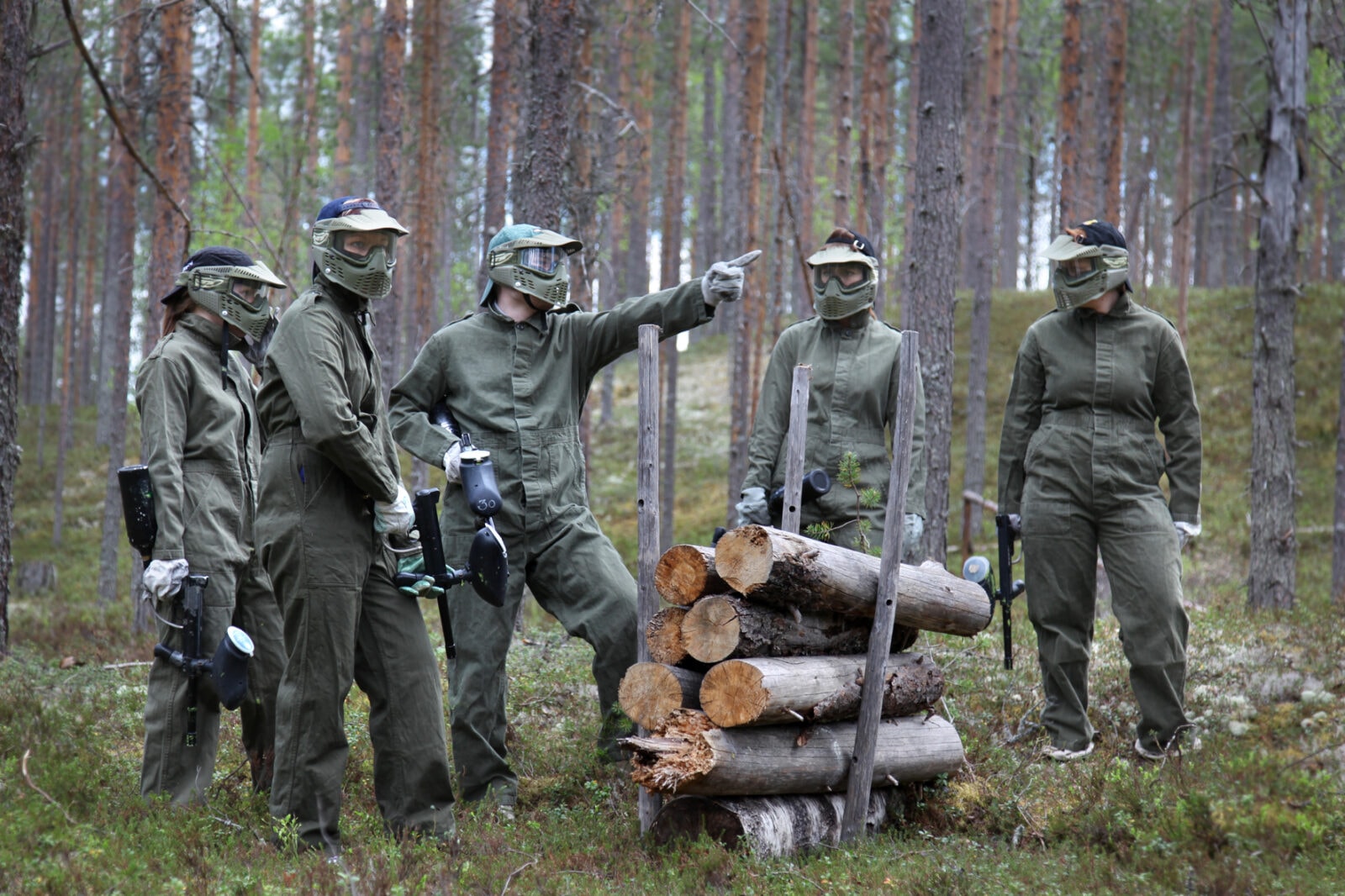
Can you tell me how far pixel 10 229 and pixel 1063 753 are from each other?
27.5 feet

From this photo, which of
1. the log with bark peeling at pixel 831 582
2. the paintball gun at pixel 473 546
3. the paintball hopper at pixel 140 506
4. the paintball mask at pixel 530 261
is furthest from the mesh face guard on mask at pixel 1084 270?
the paintball hopper at pixel 140 506

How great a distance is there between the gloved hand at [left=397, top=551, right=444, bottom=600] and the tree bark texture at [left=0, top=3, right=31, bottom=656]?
4959 mm

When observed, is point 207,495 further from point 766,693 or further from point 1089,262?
point 1089,262

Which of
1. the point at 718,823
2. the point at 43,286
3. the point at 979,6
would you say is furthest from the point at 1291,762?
the point at 43,286

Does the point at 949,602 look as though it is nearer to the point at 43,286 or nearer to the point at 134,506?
the point at 134,506

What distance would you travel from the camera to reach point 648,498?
17.4ft

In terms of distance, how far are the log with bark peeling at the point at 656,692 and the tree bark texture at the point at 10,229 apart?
579 centimetres

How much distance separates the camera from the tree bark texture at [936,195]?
962 centimetres

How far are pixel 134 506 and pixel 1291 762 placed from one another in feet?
17.7

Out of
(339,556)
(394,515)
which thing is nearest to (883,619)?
(394,515)

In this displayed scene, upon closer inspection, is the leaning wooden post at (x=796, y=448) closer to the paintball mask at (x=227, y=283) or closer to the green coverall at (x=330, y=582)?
the green coverall at (x=330, y=582)

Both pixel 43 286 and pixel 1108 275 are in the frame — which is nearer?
pixel 1108 275

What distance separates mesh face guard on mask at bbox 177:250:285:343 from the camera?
5797mm

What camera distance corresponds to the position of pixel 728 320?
34500 millimetres
